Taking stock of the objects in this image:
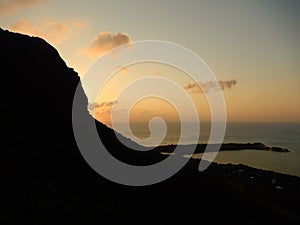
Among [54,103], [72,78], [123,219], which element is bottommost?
[123,219]

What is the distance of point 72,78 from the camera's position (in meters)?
58.9

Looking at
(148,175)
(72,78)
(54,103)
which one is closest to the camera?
(148,175)

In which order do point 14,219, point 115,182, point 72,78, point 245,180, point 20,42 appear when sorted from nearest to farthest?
point 14,219, point 115,182, point 20,42, point 72,78, point 245,180

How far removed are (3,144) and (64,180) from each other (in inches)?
310

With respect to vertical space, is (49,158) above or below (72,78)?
below

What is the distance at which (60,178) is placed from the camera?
33.9 metres

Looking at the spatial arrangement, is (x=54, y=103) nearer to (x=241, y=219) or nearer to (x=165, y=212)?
(x=165, y=212)

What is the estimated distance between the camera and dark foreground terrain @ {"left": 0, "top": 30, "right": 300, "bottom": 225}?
1155 inches

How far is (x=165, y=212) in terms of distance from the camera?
36.3 metres

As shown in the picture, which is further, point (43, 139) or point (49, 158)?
point (43, 139)

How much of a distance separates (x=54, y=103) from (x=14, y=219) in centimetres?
2580

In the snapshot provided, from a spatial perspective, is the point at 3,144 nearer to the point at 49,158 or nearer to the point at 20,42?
the point at 49,158

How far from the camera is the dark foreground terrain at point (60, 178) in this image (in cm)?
2935

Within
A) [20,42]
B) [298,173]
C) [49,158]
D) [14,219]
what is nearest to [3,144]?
[49,158]
